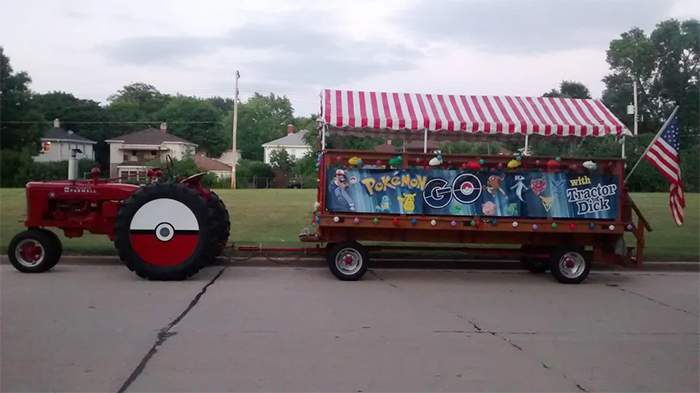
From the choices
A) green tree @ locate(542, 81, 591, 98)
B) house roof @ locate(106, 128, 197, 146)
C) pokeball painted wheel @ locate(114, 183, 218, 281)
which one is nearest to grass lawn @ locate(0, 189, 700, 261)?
pokeball painted wheel @ locate(114, 183, 218, 281)

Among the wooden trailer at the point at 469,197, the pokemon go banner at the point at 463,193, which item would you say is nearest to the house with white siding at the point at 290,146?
the wooden trailer at the point at 469,197

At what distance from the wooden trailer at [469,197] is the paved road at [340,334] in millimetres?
668

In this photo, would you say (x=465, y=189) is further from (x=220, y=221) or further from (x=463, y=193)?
(x=220, y=221)

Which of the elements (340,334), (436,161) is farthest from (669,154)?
(340,334)

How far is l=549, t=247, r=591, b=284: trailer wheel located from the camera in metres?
10.7

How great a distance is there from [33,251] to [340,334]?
621cm

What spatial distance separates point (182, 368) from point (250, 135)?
8003cm

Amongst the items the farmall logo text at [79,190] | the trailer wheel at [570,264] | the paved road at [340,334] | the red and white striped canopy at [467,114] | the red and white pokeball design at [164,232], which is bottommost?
the paved road at [340,334]

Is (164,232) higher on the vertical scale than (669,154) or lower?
lower

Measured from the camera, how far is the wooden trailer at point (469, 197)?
1038 cm

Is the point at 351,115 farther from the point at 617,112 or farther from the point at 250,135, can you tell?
the point at 250,135

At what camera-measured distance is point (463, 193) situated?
10.4 metres

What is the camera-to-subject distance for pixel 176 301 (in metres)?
8.58

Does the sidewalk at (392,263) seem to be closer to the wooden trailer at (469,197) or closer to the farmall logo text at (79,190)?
the wooden trailer at (469,197)
